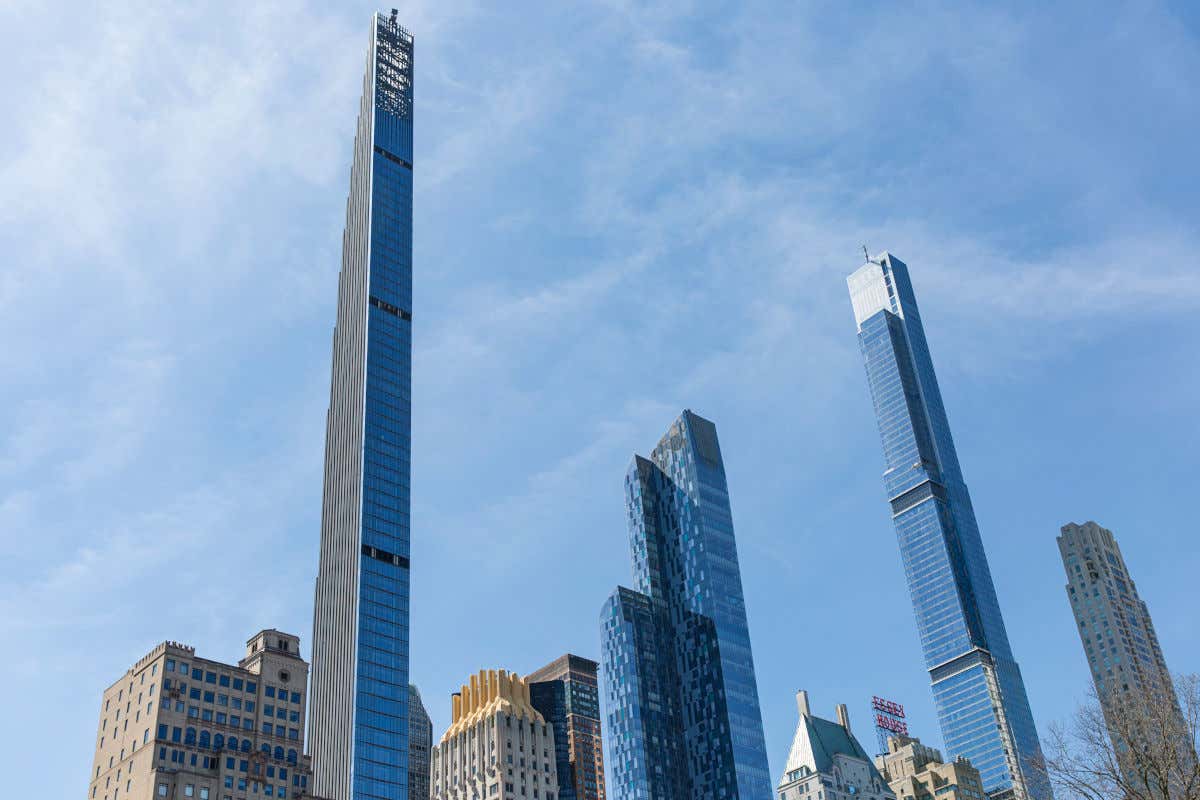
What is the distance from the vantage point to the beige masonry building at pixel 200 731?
432 ft

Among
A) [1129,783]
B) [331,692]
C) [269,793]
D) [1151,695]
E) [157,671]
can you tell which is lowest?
[1129,783]

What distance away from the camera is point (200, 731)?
444ft

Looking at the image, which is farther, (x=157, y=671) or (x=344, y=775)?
(x=344, y=775)

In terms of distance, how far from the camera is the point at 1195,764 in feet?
170

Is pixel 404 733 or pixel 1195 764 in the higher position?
pixel 404 733

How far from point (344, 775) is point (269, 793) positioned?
158ft

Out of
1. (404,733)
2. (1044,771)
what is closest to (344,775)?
(404,733)

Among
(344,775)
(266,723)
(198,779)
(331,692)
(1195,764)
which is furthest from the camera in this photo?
(331,692)

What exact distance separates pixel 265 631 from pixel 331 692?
52.2 meters

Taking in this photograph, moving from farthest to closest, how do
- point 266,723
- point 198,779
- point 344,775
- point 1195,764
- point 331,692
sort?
1. point 331,692
2. point 344,775
3. point 266,723
4. point 198,779
5. point 1195,764

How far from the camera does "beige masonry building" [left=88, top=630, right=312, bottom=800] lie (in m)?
132

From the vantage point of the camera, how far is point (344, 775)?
184 metres

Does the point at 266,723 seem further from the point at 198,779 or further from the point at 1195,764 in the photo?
the point at 1195,764

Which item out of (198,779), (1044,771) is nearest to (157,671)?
(198,779)
